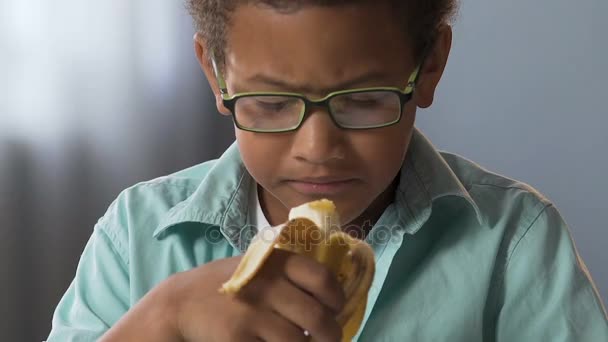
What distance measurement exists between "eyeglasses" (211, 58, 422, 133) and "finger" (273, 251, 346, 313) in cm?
21

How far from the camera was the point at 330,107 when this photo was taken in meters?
0.80

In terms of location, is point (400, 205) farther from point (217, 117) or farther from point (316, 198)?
point (217, 117)

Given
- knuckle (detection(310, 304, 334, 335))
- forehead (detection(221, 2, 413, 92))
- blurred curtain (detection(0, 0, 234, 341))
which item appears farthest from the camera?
blurred curtain (detection(0, 0, 234, 341))

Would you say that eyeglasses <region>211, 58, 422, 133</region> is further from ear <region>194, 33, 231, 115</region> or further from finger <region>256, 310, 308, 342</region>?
finger <region>256, 310, 308, 342</region>

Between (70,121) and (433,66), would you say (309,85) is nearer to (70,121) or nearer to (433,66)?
(433,66)

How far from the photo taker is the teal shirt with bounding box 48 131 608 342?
3.06ft

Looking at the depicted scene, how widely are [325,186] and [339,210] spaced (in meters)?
0.04

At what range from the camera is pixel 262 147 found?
2.81 ft

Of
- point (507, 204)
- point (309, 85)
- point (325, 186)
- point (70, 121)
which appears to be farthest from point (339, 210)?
point (70, 121)

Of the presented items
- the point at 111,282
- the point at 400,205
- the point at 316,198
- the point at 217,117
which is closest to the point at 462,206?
the point at 400,205

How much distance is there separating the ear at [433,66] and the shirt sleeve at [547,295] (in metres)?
0.20

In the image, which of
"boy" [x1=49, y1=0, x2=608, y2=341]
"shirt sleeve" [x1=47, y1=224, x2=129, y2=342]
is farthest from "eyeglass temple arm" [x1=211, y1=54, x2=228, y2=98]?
"shirt sleeve" [x1=47, y1=224, x2=129, y2=342]

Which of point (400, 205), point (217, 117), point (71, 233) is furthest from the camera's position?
point (217, 117)

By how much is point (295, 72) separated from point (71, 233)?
1.23 meters
